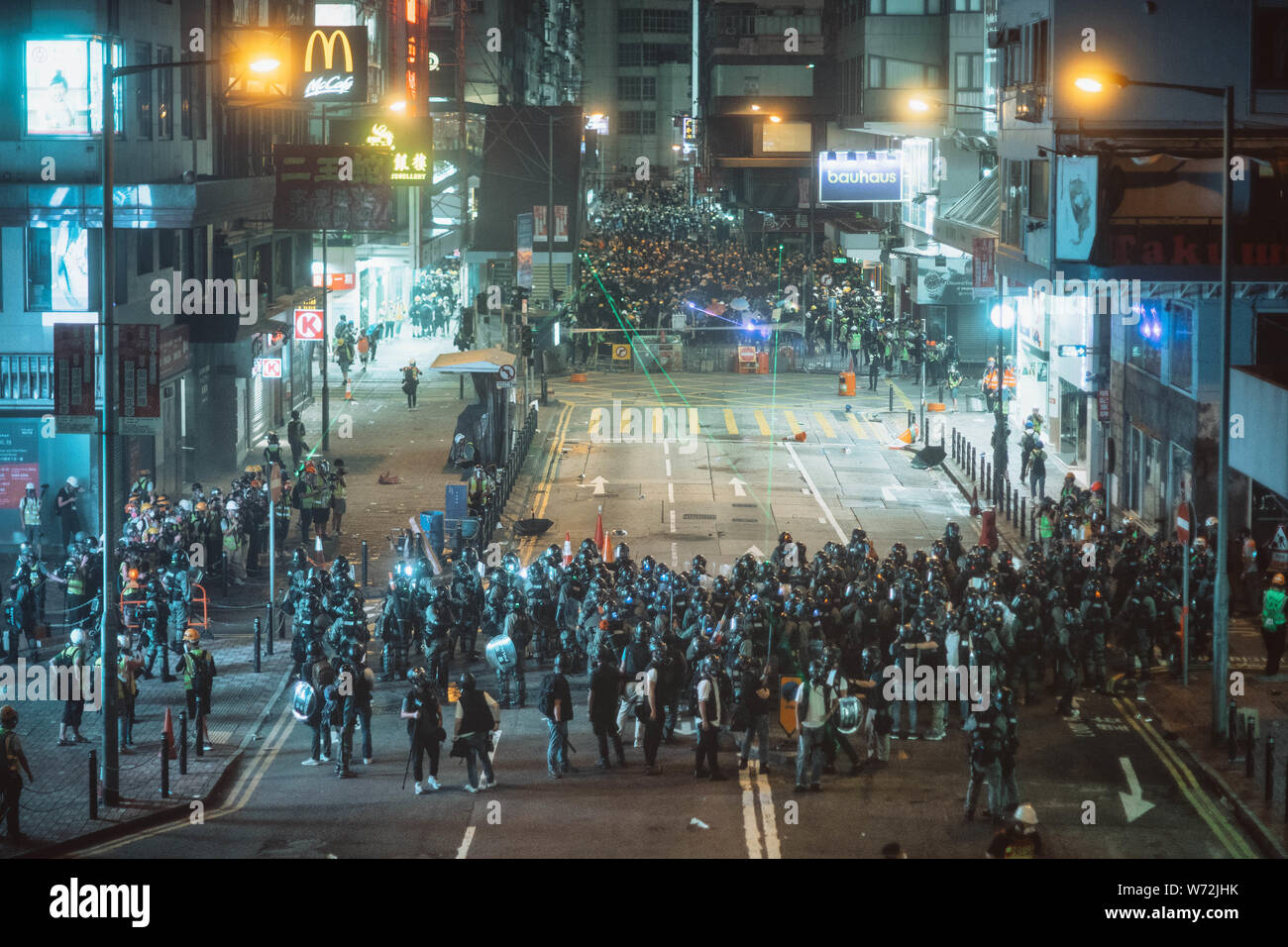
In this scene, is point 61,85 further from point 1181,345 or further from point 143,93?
point 1181,345

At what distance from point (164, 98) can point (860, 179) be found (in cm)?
2319

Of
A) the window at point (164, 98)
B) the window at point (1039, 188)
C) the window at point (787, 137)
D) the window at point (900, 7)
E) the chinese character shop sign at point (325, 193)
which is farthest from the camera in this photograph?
the window at point (787, 137)

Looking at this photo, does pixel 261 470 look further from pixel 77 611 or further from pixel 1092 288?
pixel 1092 288

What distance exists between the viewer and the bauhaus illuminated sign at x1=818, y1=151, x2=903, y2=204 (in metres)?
51.7

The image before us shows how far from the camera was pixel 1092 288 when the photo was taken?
120 feet

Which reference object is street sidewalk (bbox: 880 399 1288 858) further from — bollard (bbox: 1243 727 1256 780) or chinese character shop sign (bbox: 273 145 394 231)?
chinese character shop sign (bbox: 273 145 394 231)

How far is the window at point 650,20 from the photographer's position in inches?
6683

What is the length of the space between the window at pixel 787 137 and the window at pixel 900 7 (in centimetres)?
2696

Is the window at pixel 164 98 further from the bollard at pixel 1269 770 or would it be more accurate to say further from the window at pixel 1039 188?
the bollard at pixel 1269 770

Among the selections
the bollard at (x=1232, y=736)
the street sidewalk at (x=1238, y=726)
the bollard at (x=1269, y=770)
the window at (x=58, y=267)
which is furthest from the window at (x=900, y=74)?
the bollard at (x=1269, y=770)

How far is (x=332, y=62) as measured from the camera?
39.2m

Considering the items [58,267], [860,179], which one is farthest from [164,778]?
[860,179]

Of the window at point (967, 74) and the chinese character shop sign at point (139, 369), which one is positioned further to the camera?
the window at point (967, 74)

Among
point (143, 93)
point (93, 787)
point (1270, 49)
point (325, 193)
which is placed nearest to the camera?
point (93, 787)
